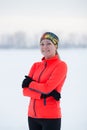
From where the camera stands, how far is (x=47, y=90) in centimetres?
177

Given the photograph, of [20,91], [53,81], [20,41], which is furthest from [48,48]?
[20,91]

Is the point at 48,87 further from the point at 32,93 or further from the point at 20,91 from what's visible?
the point at 20,91

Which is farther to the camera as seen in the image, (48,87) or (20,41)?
(20,41)

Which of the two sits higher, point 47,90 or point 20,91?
point 47,90

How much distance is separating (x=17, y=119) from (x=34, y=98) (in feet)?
3.66

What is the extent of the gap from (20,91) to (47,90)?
1093 millimetres

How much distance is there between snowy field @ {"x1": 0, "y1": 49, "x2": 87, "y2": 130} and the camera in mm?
2812

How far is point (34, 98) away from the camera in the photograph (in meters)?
1.84

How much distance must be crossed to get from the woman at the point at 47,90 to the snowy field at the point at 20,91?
905mm

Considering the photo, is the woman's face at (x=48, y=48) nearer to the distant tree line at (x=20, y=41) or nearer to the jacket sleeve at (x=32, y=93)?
the jacket sleeve at (x=32, y=93)

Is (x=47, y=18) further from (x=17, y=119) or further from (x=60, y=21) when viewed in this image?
(x=17, y=119)

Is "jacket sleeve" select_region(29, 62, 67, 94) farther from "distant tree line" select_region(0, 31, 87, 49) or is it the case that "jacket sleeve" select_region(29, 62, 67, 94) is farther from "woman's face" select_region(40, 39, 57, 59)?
"distant tree line" select_region(0, 31, 87, 49)

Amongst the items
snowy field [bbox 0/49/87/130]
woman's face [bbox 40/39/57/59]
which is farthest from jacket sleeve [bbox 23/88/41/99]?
snowy field [bbox 0/49/87/130]

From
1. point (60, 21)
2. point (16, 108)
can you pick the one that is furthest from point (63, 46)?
point (16, 108)
